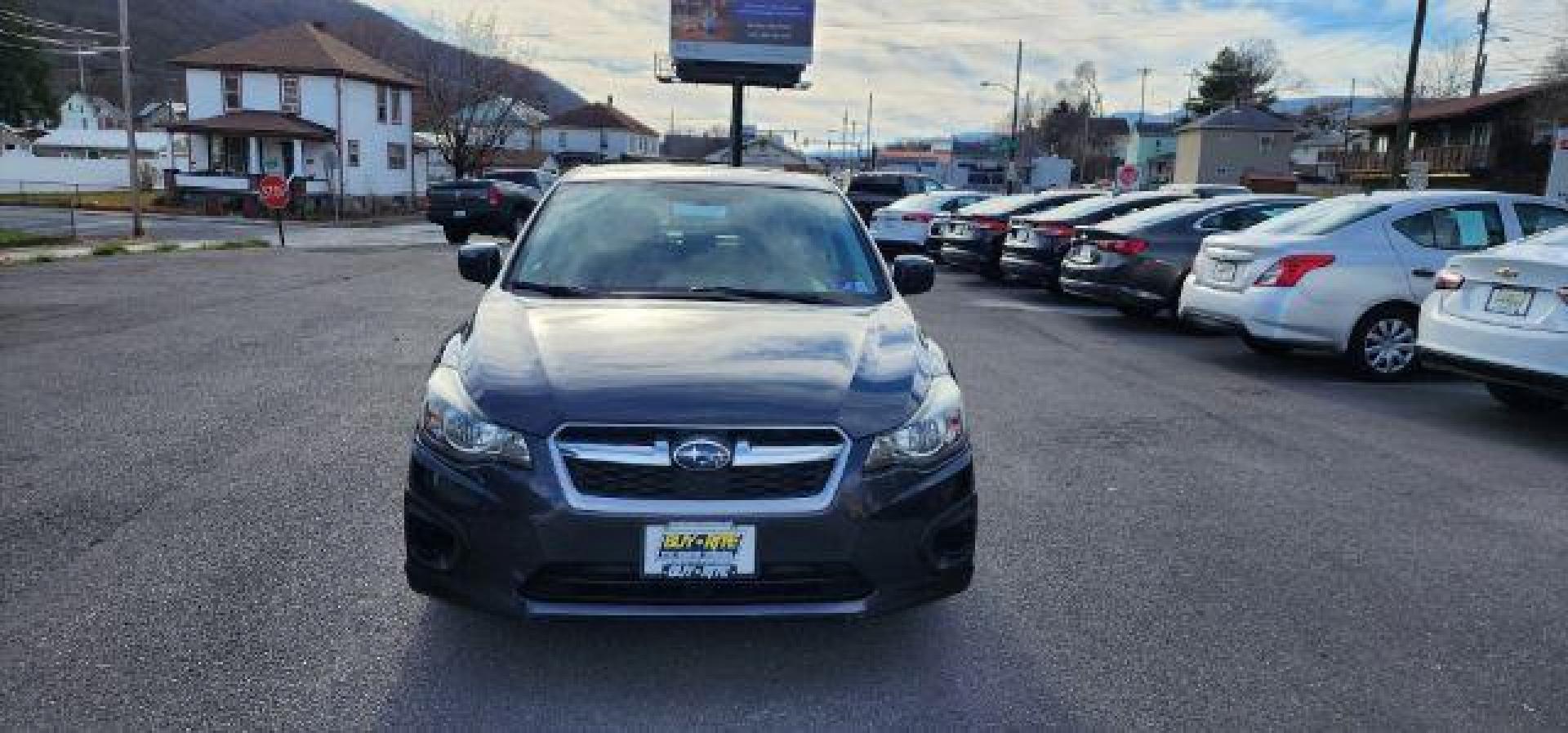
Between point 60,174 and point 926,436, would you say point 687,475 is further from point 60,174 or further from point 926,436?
point 60,174

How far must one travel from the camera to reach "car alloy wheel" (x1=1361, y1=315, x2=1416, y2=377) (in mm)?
9242

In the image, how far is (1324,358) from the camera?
1051cm

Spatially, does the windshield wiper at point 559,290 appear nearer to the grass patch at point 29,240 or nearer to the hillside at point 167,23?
the grass patch at point 29,240

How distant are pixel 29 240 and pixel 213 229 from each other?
1045 centimetres

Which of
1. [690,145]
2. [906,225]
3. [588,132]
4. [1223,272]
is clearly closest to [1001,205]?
[906,225]

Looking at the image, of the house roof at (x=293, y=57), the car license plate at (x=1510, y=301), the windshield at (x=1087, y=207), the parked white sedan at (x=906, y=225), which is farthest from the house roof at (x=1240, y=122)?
the car license plate at (x=1510, y=301)

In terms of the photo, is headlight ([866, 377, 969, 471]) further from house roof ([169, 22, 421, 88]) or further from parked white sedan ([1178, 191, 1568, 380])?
house roof ([169, 22, 421, 88])

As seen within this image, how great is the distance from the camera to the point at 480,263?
5105mm

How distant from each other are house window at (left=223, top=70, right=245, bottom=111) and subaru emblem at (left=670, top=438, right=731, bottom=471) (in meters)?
48.9

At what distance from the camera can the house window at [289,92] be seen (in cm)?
4550

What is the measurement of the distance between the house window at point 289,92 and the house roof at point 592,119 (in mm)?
56896

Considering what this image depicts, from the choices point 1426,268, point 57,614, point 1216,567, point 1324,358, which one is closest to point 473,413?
point 57,614

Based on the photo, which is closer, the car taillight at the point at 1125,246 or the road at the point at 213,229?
the car taillight at the point at 1125,246

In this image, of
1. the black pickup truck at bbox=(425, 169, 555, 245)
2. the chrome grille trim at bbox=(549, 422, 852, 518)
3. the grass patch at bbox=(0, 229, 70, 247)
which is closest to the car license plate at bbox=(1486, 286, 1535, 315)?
the chrome grille trim at bbox=(549, 422, 852, 518)
